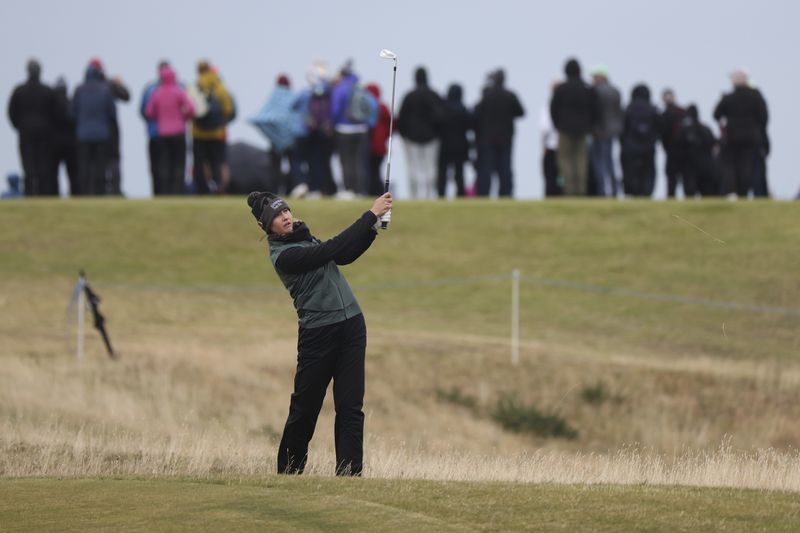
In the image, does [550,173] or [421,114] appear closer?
[421,114]

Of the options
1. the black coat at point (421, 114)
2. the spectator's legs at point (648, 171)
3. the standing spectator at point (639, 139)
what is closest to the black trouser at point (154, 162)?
the black coat at point (421, 114)

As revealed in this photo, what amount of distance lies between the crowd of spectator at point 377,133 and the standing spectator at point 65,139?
0.04m

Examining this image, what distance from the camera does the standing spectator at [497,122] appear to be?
1379 inches

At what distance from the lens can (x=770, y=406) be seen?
24.7 m

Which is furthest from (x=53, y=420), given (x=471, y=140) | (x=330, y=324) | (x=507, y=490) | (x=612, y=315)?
(x=471, y=140)

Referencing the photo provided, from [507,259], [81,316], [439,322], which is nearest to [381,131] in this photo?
[507,259]

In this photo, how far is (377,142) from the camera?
3669 cm

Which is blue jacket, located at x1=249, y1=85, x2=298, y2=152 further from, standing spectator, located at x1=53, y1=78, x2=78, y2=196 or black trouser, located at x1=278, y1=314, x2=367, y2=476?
black trouser, located at x1=278, y1=314, x2=367, y2=476

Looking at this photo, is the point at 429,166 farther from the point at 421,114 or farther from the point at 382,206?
the point at 382,206

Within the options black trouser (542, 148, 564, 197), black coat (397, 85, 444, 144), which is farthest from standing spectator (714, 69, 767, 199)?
black coat (397, 85, 444, 144)

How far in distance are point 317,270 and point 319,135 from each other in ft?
74.9

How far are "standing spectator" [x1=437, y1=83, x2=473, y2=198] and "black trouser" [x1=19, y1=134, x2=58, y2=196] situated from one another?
8172 mm

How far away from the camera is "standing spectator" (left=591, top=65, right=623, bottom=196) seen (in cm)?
3434

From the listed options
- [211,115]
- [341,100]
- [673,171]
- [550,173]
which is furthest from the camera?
[550,173]
